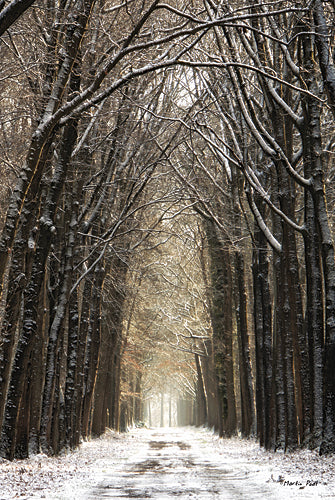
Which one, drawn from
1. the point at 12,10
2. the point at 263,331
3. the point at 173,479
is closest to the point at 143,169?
the point at 263,331

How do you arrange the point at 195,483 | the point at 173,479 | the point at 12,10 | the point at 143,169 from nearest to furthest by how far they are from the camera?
the point at 12,10 < the point at 195,483 < the point at 173,479 < the point at 143,169

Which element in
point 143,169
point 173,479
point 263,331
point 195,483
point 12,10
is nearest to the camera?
point 12,10

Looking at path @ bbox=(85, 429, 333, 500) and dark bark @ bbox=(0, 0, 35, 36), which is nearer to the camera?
dark bark @ bbox=(0, 0, 35, 36)

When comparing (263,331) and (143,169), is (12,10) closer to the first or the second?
(143,169)

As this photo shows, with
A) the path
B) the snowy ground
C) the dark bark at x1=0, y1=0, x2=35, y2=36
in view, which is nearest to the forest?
the dark bark at x1=0, y1=0, x2=35, y2=36

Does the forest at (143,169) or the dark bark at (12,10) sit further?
the forest at (143,169)

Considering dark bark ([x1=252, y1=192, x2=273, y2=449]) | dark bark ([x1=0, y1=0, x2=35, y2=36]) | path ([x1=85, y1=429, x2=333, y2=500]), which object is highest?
dark bark ([x1=0, y1=0, x2=35, y2=36])

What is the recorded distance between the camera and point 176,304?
35.4 metres

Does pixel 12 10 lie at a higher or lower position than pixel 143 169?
lower

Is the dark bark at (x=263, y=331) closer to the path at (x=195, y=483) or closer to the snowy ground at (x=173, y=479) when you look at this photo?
the snowy ground at (x=173, y=479)

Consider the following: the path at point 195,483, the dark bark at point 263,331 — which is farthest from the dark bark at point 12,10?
the dark bark at point 263,331

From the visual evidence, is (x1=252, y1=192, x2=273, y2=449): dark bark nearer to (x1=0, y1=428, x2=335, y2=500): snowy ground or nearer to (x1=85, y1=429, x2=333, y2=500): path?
(x1=0, y1=428, x2=335, y2=500): snowy ground

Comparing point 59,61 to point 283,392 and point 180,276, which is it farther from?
point 180,276

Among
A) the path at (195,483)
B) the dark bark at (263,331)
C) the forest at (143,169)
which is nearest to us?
the path at (195,483)
